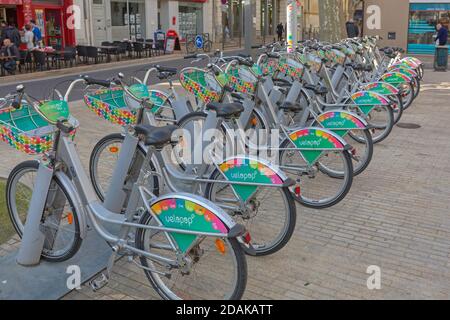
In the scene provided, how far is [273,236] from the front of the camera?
12.9ft

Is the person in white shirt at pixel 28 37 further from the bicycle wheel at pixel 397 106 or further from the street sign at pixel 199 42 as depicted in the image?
the bicycle wheel at pixel 397 106

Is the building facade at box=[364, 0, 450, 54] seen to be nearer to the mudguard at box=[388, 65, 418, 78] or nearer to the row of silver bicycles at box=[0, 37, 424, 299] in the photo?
the mudguard at box=[388, 65, 418, 78]

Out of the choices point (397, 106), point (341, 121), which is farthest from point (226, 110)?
point (397, 106)

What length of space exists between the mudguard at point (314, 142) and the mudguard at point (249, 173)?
103 cm

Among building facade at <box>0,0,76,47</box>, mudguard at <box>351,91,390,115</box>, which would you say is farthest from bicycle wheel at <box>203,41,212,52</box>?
mudguard at <box>351,91,390,115</box>

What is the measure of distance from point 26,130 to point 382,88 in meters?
5.10

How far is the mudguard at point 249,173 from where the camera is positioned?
11.4 feet

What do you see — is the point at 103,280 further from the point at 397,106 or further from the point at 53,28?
the point at 53,28

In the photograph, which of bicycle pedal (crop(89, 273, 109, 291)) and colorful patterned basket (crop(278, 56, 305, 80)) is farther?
colorful patterned basket (crop(278, 56, 305, 80))

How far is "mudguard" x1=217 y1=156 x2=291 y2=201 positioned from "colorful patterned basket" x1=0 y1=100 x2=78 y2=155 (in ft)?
3.74

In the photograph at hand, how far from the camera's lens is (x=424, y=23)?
2038 centimetres

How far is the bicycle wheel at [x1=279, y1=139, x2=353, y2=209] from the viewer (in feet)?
14.8
